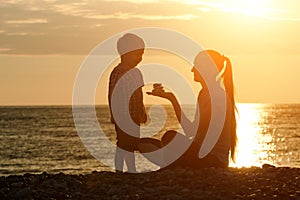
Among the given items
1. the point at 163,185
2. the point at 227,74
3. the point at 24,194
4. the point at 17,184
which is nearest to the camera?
the point at 24,194

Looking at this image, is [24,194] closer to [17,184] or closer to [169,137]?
[17,184]

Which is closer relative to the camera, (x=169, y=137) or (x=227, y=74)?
(x=227, y=74)

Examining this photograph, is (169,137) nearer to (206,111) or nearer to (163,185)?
(206,111)

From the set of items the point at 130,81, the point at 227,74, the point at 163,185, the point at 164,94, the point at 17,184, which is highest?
the point at 227,74

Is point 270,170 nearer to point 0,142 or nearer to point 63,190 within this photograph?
point 63,190

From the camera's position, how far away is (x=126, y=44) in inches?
488

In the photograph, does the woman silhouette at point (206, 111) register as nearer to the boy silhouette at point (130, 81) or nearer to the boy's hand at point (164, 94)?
the boy's hand at point (164, 94)

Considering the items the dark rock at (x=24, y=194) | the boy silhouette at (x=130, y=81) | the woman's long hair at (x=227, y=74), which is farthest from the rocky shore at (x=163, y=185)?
the woman's long hair at (x=227, y=74)

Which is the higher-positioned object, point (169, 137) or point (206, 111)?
point (206, 111)

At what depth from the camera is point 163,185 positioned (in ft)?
37.8

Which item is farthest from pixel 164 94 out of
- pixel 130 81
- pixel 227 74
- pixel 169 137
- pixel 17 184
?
pixel 17 184

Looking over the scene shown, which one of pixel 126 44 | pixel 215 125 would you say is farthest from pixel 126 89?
pixel 215 125

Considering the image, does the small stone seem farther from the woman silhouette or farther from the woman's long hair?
the woman's long hair

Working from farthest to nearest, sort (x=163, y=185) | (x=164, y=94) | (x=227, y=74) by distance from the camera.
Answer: (x=164, y=94), (x=227, y=74), (x=163, y=185)
